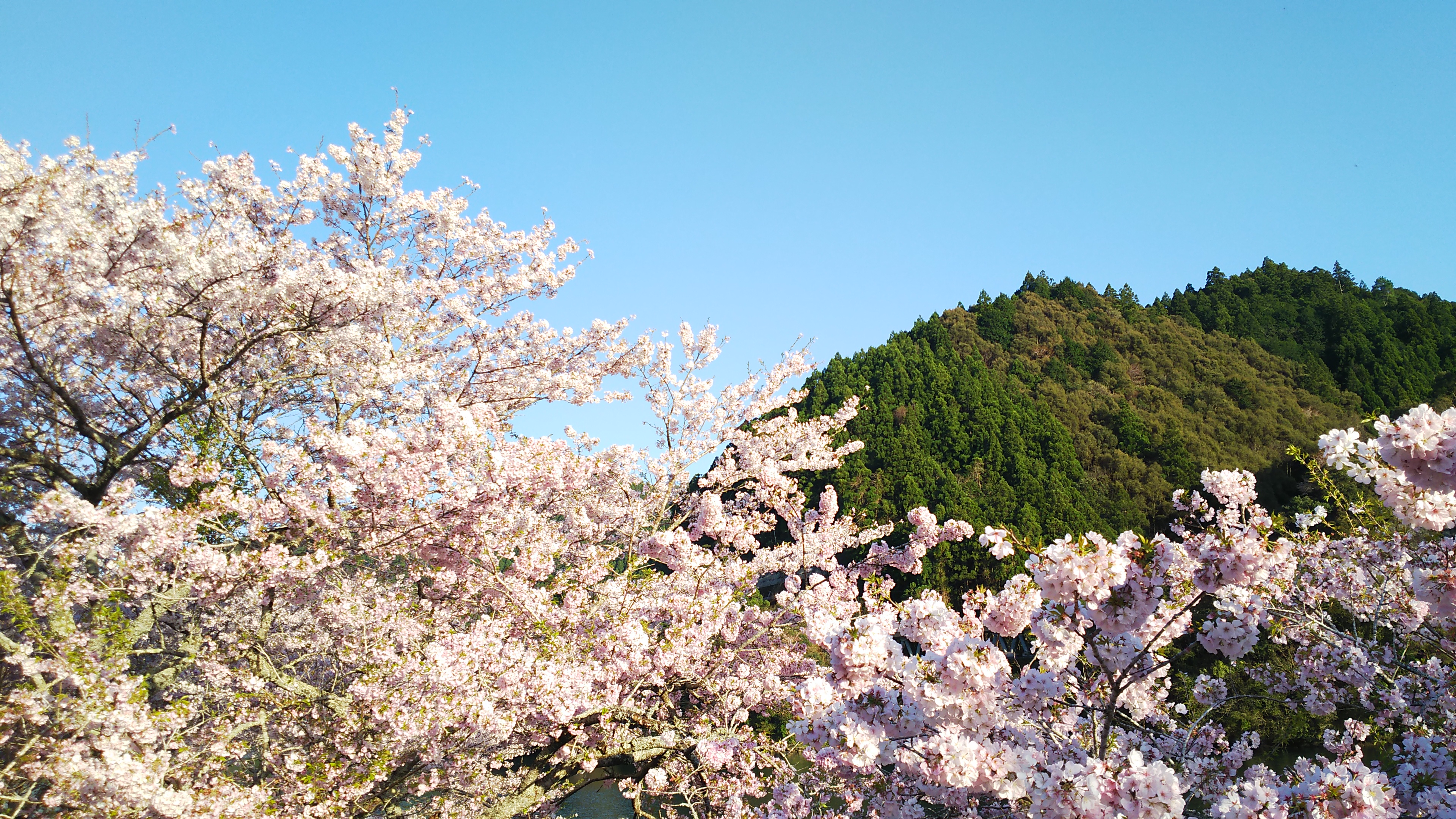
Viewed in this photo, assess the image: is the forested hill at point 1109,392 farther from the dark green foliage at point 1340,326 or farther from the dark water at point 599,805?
the dark water at point 599,805

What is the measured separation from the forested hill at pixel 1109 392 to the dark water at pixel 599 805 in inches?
517

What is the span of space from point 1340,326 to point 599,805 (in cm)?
5739

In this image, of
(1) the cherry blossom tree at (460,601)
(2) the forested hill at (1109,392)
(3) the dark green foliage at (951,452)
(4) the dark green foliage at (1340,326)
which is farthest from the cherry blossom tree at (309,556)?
(4) the dark green foliage at (1340,326)

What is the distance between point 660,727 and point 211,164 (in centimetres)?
647

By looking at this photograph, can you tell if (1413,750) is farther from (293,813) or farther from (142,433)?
(142,433)

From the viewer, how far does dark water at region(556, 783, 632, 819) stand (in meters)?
16.7

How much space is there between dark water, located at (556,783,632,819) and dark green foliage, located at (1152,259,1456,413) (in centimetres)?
4493

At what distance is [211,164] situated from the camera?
607 centimetres

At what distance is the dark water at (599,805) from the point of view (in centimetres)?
1667

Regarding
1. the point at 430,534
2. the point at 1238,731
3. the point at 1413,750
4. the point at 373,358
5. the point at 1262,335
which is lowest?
the point at 1238,731

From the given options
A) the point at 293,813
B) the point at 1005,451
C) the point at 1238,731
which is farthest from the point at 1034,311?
the point at 293,813

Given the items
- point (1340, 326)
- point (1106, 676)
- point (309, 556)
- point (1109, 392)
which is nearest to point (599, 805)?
point (309, 556)

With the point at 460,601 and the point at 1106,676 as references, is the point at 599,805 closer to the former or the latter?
the point at 460,601

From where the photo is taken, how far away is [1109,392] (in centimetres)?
4156
